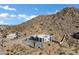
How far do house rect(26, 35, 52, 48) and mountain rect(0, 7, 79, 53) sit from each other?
72mm

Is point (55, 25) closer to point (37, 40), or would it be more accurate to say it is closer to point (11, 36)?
point (37, 40)

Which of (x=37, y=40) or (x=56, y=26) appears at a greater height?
(x=56, y=26)

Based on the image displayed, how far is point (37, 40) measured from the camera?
5410 mm

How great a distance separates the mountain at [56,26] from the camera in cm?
541

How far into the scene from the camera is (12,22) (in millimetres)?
5426

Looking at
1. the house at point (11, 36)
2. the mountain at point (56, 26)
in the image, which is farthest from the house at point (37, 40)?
the house at point (11, 36)

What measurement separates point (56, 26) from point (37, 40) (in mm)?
406

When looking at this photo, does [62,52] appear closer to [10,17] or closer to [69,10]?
[69,10]

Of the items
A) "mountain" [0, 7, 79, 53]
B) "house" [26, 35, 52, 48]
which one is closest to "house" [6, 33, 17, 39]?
"mountain" [0, 7, 79, 53]

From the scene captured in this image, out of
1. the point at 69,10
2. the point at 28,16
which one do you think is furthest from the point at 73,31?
the point at 28,16

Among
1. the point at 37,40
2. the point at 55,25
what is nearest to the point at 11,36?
the point at 37,40

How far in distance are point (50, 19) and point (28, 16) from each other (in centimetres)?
38

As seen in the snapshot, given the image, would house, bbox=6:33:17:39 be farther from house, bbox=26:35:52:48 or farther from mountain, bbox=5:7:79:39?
house, bbox=26:35:52:48
